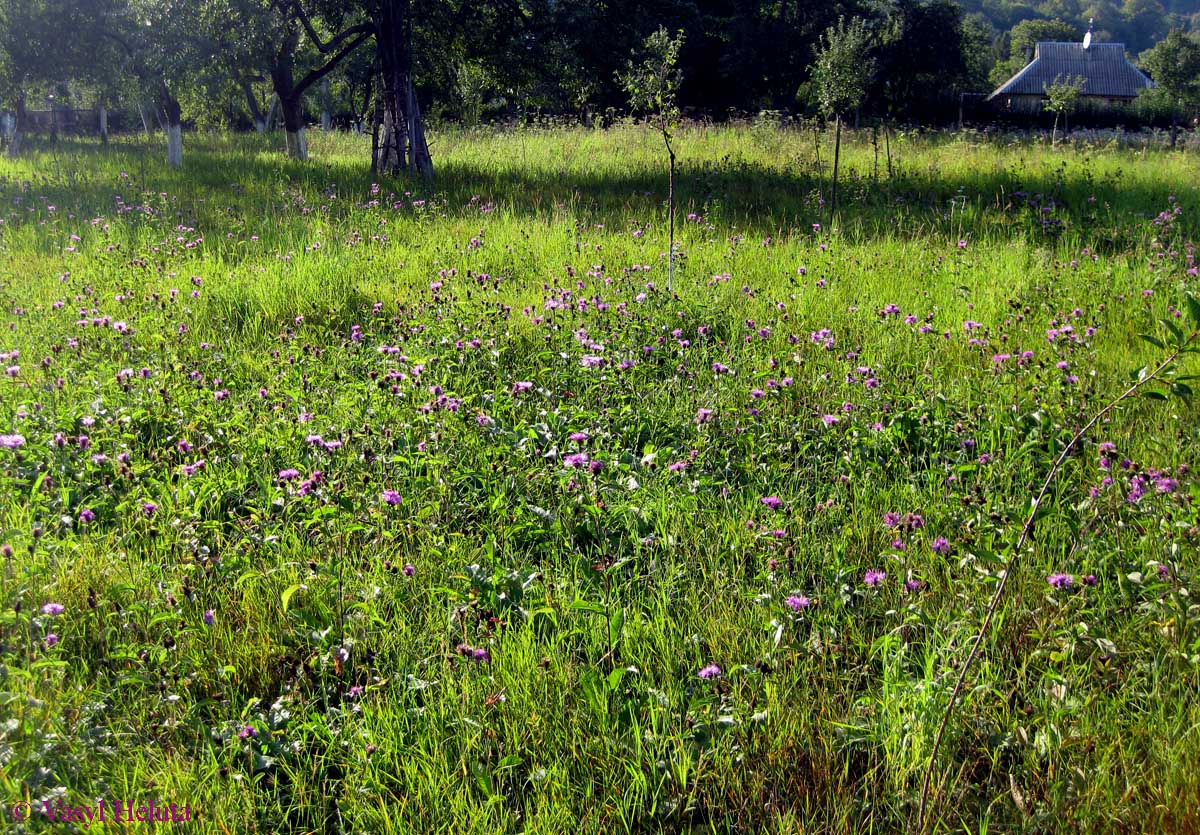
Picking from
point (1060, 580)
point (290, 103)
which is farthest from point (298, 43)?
point (1060, 580)

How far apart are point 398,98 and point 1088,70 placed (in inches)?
3207

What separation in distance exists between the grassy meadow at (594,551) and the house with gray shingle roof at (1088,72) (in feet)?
252

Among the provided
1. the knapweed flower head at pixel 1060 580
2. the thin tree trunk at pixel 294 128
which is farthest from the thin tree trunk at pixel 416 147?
the knapweed flower head at pixel 1060 580

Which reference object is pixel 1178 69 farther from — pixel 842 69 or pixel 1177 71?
pixel 842 69

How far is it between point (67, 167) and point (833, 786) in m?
15.1

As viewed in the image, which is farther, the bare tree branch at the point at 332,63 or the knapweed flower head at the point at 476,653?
the bare tree branch at the point at 332,63

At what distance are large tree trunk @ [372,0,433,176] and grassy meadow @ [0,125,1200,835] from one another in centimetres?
675

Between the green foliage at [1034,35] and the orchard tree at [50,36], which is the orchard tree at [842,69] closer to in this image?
the orchard tree at [50,36]

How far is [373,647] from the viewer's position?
2.49 m

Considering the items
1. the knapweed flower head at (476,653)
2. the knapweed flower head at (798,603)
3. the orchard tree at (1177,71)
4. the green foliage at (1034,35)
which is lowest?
the knapweed flower head at (476,653)

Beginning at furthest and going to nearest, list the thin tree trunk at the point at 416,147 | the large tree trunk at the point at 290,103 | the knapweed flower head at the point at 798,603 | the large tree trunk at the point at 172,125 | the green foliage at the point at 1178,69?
1. the green foliage at the point at 1178,69
2. the large tree trunk at the point at 290,103
3. the large tree trunk at the point at 172,125
4. the thin tree trunk at the point at 416,147
5. the knapweed flower head at the point at 798,603

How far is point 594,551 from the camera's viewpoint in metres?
2.99

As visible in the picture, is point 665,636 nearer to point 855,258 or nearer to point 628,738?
point 628,738

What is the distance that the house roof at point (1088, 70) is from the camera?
7050 cm
